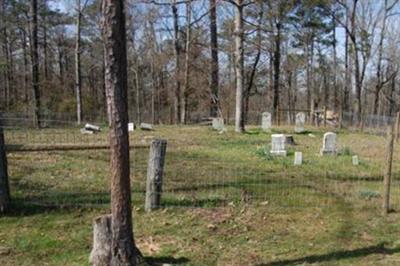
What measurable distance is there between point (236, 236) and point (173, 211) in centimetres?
117

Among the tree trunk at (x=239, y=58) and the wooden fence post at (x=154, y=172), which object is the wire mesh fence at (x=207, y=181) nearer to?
the wooden fence post at (x=154, y=172)

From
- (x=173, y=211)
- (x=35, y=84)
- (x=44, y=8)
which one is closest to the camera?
(x=173, y=211)

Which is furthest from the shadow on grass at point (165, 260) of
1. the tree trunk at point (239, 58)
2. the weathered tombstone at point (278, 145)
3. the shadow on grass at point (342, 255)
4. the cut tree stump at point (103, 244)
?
the tree trunk at point (239, 58)

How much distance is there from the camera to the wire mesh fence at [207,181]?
23.5 ft

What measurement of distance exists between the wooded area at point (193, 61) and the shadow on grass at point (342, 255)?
78.2 ft

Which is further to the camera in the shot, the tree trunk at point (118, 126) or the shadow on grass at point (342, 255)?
the shadow on grass at point (342, 255)

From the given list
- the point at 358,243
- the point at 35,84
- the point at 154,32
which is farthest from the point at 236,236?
the point at 154,32

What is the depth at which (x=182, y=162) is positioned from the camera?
34.6 feet

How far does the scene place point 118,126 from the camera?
14.6ft

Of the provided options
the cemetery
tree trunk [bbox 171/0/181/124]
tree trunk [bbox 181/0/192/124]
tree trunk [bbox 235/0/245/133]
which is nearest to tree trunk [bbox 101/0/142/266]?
the cemetery

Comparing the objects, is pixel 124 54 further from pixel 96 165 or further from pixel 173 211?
pixel 96 165

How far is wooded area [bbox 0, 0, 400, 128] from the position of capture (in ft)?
107

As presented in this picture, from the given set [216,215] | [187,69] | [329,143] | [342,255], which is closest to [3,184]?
[216,215]

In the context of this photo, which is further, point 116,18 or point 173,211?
point 173,211
